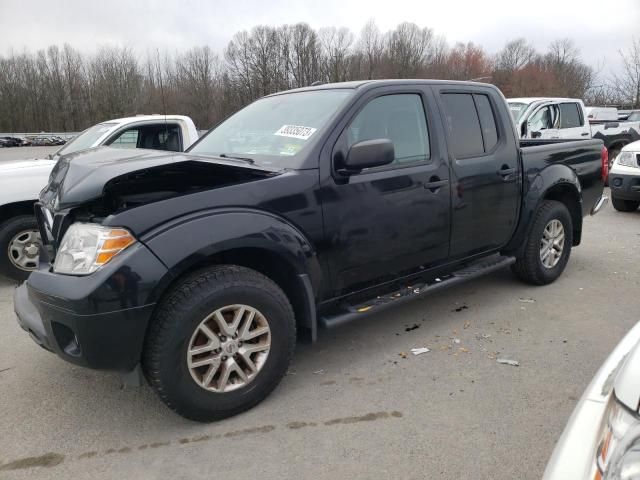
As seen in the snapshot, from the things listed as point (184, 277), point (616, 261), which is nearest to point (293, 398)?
point (184, 277)

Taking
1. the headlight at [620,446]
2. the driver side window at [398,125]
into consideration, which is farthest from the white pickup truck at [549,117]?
the headlight at [620,446]

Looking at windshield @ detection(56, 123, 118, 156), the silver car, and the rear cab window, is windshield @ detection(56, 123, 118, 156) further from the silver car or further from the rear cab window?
the silver car

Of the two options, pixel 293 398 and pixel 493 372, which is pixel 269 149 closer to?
pixel 293 398

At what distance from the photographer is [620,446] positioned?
1.23m

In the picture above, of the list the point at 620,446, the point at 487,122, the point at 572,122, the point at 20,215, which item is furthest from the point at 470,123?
the point at 572,122

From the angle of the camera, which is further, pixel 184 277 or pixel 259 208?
pixel 259 208

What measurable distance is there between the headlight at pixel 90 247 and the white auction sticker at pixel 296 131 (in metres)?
1.29

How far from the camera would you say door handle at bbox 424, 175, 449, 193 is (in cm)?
350

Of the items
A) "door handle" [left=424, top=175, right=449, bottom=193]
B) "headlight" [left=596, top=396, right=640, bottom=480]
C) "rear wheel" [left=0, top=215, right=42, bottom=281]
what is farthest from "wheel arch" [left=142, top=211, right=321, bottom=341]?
"rear wheel" [left=0, top=215, right=42, bottom=281]

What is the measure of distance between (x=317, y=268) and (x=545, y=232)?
271 cm

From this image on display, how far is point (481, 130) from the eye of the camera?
13.3 feet

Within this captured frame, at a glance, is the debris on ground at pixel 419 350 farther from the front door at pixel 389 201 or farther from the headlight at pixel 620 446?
the headlight at pixel 620 446

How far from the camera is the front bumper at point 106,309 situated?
7.62ft

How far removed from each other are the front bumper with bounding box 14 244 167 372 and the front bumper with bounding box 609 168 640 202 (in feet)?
27.9
